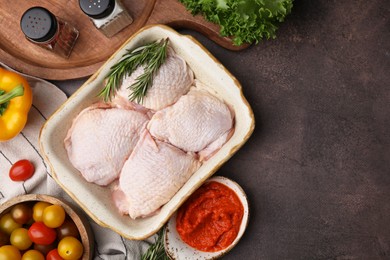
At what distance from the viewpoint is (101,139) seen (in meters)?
2.03

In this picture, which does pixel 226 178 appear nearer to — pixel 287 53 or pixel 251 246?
pixel 251 246

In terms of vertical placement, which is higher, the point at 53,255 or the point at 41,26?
the point at 41,26

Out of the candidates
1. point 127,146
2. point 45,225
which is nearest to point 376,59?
point 127,146

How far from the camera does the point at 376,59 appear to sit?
221cm

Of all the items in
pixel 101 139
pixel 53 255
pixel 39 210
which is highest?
pixel 101 139

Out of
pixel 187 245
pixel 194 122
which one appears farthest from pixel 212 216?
pixel 194 122

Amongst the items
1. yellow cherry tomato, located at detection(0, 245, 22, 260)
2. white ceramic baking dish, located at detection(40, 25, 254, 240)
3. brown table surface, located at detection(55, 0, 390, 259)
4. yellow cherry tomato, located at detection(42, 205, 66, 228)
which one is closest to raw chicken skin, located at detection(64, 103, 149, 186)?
white ceramic baking dish, located at detection(40, 25, 254, 240)

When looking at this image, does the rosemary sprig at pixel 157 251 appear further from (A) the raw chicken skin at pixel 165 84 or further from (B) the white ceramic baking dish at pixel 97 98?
(A) the raw chicken skin at pixel 165 84

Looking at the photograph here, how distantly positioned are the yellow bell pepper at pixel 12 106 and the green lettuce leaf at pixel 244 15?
0.70 meters

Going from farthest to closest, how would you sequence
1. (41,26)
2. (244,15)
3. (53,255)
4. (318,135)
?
(318,135)
(53,255)
(41,26)
(244,15)

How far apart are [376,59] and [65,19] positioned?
4.17ft

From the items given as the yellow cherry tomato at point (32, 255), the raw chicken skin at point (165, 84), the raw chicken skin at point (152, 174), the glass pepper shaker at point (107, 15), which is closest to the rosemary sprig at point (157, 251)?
the raw chicken skin at point (152, 174)

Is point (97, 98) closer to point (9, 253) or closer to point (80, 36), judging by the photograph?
point (80, 36)

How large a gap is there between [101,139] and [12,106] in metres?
0.38
